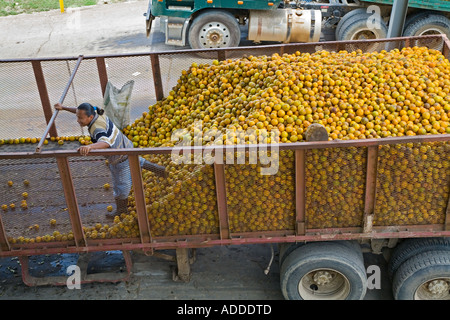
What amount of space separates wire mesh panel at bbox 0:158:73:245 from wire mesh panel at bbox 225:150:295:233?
1.77 m

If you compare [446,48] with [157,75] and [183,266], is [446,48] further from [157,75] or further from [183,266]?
[183,266]

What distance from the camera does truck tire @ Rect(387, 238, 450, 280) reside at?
5148mm

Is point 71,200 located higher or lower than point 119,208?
higher

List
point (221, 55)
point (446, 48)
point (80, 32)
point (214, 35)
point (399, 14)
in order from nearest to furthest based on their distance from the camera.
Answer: point (446, 48) < point (221, 55) < point (399, 14) < point (214, 35) < point (80, 32)

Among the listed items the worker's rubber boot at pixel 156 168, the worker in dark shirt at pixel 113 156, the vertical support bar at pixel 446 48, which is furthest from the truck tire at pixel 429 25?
the worker's rubber boot at pixel 156 168

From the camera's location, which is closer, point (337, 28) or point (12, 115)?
point (12, 115)

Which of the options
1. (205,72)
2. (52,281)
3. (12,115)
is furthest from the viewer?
(12,115)

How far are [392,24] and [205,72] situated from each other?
4.06 m

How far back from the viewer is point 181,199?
4.98 m

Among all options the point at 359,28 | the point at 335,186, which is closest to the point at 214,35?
the point at 359,28

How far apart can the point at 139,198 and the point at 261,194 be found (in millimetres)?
1234

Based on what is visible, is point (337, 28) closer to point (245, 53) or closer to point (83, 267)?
point (245, 53)

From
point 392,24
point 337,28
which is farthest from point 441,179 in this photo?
point 337,28

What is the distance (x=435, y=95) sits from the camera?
563 centimetres
